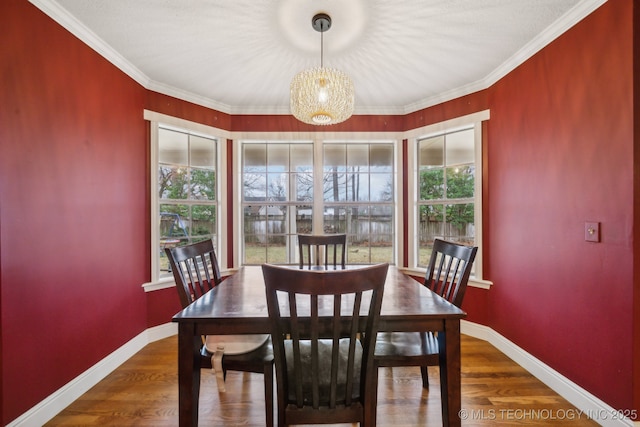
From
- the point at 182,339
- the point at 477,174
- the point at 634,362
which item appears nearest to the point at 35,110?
the point at 182,339

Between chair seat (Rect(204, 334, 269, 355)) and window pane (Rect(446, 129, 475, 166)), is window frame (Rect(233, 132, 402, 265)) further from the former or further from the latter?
chair seat (Rect(204, 334, 269, 355))

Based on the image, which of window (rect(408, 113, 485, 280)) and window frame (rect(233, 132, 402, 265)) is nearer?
window (rect(408, 113, 485, 280))

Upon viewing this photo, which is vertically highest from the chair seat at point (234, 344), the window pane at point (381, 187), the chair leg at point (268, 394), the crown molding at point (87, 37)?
the crown molding at point (87, 37)

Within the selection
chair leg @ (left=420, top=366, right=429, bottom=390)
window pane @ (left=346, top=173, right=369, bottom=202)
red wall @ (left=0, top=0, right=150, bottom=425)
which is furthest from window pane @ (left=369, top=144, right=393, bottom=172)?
red wall @ (left=0, top=0, right=150, bottom=425)

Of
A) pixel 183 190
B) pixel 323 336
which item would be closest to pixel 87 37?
pixel 183 190

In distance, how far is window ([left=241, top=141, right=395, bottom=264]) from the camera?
346 centimetres

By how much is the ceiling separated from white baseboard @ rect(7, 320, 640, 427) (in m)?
2.31

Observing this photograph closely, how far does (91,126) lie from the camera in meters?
2.09

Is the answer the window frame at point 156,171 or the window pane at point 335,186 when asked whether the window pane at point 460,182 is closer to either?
the window pane at point 335,186

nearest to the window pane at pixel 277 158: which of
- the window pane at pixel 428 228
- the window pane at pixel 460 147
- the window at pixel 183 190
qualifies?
the window at pixel 183 190

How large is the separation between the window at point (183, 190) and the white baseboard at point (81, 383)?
571mm

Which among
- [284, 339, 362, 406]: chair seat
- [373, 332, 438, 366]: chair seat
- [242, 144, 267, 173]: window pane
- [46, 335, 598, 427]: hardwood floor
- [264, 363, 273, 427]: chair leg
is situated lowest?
[46, 335, 598, 427]: hardwood floor

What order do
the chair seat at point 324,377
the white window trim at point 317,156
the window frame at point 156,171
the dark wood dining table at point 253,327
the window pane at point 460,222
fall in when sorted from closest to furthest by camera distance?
the chair seat at point 324,377 → the dark wood dining table at point 253,327 → the window frame at point 156,171 → the window pane at point 460,222 → the white window trim at point 317,156

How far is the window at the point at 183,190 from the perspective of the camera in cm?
289
